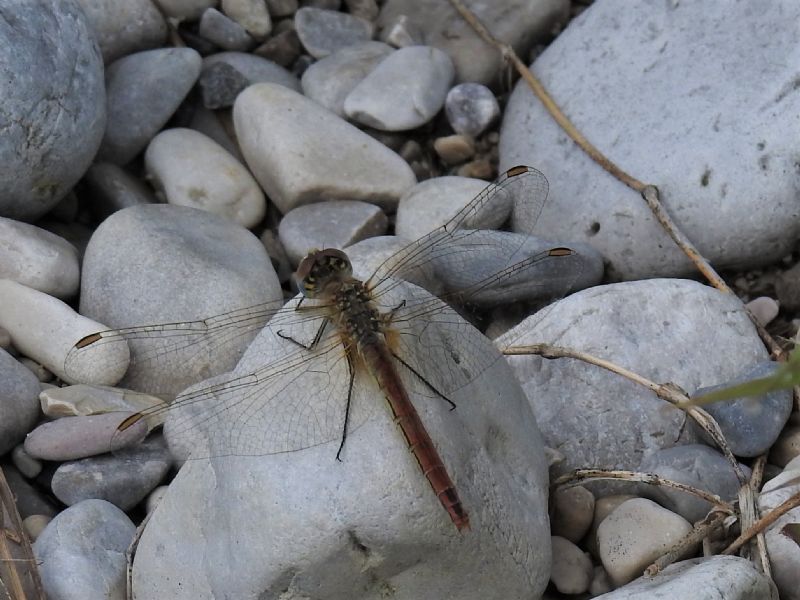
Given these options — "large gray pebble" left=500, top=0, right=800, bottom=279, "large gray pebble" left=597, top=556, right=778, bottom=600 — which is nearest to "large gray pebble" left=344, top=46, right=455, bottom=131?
"large gray pebble" left=500, top=0, right=800, bottom=279

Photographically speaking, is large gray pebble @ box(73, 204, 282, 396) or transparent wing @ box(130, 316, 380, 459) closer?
transparent wing @ box(130, 316, 380, 459)

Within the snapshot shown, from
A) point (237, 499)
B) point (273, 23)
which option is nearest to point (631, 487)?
point (237, 499)

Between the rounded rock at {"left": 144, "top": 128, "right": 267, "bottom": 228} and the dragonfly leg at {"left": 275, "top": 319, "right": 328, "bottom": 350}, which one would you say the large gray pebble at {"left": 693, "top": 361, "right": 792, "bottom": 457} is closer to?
the dragonfly leg at {"left": 275, "top": 319, "right": 328, "bottom": 350}

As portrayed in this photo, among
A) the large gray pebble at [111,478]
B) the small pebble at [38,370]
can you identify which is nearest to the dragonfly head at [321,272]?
the large gray pebble at [111,478]

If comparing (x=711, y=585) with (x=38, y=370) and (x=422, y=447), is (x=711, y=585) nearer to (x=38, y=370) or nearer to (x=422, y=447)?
(x=422, y=447)

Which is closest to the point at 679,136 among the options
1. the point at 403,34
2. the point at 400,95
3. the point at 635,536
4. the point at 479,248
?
the point at 479,248

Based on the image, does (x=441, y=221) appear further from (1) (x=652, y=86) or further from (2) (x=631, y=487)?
(2) (x=631, y=487)
